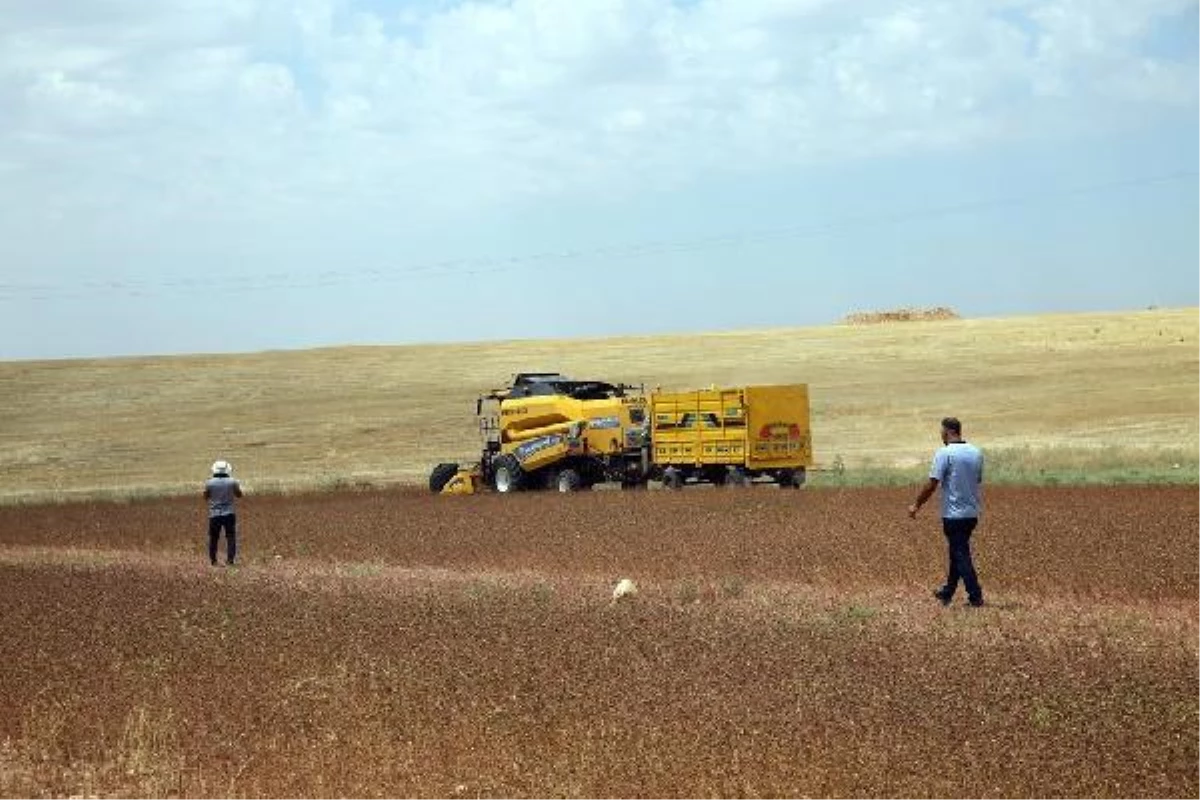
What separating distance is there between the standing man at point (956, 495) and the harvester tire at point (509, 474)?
963 inches

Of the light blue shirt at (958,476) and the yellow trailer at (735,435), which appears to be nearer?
the light blue shirt at (958,476)

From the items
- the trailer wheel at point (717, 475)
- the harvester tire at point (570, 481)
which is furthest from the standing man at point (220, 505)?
the trailer wheel at point (717, 475)

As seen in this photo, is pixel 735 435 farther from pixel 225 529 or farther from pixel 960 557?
pixel 960 557

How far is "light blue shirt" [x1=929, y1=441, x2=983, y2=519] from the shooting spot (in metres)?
15.9

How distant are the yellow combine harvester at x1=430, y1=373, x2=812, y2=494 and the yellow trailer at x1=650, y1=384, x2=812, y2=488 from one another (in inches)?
0.9

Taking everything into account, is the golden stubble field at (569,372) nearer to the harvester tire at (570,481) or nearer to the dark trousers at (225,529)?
the harvester tire at (570,481)

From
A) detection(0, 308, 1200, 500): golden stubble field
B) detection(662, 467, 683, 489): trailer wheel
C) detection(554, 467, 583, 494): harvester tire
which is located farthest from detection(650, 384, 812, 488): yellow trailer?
detection(0, 308, 1200, 500): golden stubble field

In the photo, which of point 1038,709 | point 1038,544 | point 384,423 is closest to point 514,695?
point 1038,709

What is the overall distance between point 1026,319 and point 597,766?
267 ft

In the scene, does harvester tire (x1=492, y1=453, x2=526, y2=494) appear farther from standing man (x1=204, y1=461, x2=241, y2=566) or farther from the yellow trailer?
standing man (x1=204, y1=461, x2=241, y2=566)

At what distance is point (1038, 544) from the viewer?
66.7ft

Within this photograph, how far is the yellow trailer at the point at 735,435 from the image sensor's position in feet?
124

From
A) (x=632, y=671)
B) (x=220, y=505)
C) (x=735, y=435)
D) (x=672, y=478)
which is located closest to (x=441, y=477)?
(x=672, y=478)

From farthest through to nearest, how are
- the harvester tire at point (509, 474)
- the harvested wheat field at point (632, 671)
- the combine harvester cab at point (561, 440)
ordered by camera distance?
the harvester tire at point (509, 474) → the combine harvester cab at point (561, 440) → the harvested wheat field at point (632, 671)
